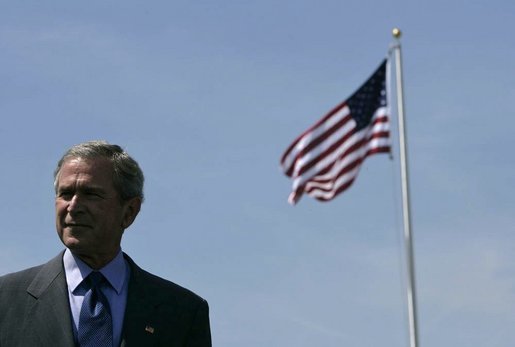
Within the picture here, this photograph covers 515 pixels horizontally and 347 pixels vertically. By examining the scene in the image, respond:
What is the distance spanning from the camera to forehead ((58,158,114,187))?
874cm

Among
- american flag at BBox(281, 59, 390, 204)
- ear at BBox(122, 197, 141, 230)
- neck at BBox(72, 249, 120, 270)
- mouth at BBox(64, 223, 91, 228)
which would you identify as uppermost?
american flag at BBox(281, 59, 390, 204)

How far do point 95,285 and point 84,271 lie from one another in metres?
0.15

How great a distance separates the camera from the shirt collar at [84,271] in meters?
8.84

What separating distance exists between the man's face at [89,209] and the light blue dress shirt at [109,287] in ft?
0.38

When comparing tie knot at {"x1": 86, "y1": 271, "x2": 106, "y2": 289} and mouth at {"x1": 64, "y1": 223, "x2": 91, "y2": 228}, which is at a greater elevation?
mouth at {"x1": 64, "y1": 223, "x2": 91, "y2": 228}

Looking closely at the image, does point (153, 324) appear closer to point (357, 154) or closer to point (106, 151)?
point (106, 151)

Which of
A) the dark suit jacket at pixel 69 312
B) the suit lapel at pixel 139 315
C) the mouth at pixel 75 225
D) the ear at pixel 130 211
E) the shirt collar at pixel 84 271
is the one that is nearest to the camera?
the mouth at pixel 75 225

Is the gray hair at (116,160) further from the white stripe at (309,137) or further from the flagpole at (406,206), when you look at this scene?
the white stripe at (309,137)

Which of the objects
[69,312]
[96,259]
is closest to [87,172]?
[96,259]

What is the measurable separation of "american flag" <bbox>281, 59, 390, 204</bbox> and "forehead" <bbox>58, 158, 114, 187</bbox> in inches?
202

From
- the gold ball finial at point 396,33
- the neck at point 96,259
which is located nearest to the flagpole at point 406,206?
the gold ball finial at point 396,33

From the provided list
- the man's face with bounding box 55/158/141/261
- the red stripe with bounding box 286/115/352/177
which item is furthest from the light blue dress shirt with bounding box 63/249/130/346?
the red stripe with bounding box 286/115/352/177

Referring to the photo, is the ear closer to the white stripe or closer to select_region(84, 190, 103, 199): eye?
select_region(84, 190, 103, 199): eye

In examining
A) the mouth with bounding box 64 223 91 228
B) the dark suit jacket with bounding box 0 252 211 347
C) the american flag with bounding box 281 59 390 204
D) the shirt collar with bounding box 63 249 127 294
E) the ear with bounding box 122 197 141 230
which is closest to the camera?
the mouth with bounding box 64 223 91 228
